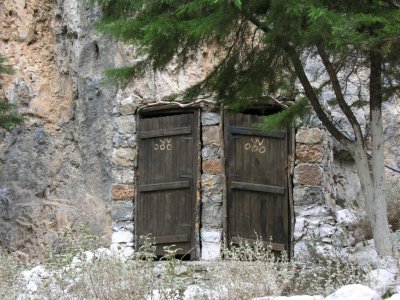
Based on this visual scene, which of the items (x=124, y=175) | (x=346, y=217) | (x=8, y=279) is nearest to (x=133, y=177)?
(x=124, y=175)

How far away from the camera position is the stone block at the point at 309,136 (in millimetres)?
10047

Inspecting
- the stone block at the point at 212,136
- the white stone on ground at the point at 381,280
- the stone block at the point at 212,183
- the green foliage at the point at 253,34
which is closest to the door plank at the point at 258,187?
the stone block at the point at 212,183

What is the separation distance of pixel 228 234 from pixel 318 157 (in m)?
1.61

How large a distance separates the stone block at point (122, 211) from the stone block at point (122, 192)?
0.08 m

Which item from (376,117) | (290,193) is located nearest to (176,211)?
(290,193)

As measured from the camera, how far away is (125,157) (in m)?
10.6

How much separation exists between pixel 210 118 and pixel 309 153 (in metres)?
1.45

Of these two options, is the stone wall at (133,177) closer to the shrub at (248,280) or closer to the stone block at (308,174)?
the stone block at (308,174)

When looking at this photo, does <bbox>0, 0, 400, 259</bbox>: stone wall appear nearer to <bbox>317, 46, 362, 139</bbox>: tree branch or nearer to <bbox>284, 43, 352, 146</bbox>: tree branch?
<bbox>284, 43, 352, 146</bbox>: tree branch

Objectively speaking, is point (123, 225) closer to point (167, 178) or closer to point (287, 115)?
point (167, 178)

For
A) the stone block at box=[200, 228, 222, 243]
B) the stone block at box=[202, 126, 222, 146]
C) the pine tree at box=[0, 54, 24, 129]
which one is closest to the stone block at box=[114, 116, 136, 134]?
the stone block at box=[202, 126, 222, 146]

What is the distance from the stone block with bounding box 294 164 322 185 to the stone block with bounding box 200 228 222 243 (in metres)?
1.27

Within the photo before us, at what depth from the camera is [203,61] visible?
1073 cm

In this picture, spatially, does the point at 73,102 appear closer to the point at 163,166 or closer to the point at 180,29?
the point at 163,166
